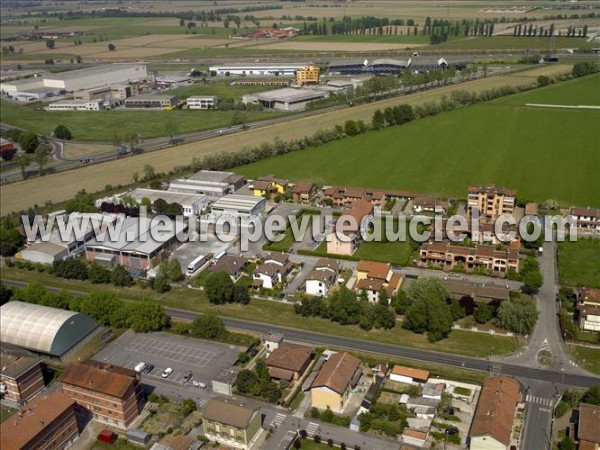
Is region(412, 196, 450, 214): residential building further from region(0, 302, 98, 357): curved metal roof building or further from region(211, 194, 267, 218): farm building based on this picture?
region(0, 302, 98, 357): curved metal roof building

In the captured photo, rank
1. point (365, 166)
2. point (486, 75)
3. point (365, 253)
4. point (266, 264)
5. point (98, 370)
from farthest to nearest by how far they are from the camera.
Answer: point (486, 75), point (365, 166), point (365, 253), point (266, 264), point (98, 370)

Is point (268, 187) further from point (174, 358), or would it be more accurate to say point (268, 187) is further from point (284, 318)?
point (174, 358)

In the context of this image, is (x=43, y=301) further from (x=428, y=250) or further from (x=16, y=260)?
(x=428, y=250)

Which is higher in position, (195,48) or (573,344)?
(195,48)

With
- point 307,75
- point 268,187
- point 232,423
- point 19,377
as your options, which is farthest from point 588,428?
point 307,75

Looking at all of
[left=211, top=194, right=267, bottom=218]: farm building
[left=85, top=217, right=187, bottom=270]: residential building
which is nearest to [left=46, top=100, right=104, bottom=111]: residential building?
[left=211, top=194, right=267, bottom=218]: farm building

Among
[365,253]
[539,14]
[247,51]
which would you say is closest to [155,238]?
[365,253]
